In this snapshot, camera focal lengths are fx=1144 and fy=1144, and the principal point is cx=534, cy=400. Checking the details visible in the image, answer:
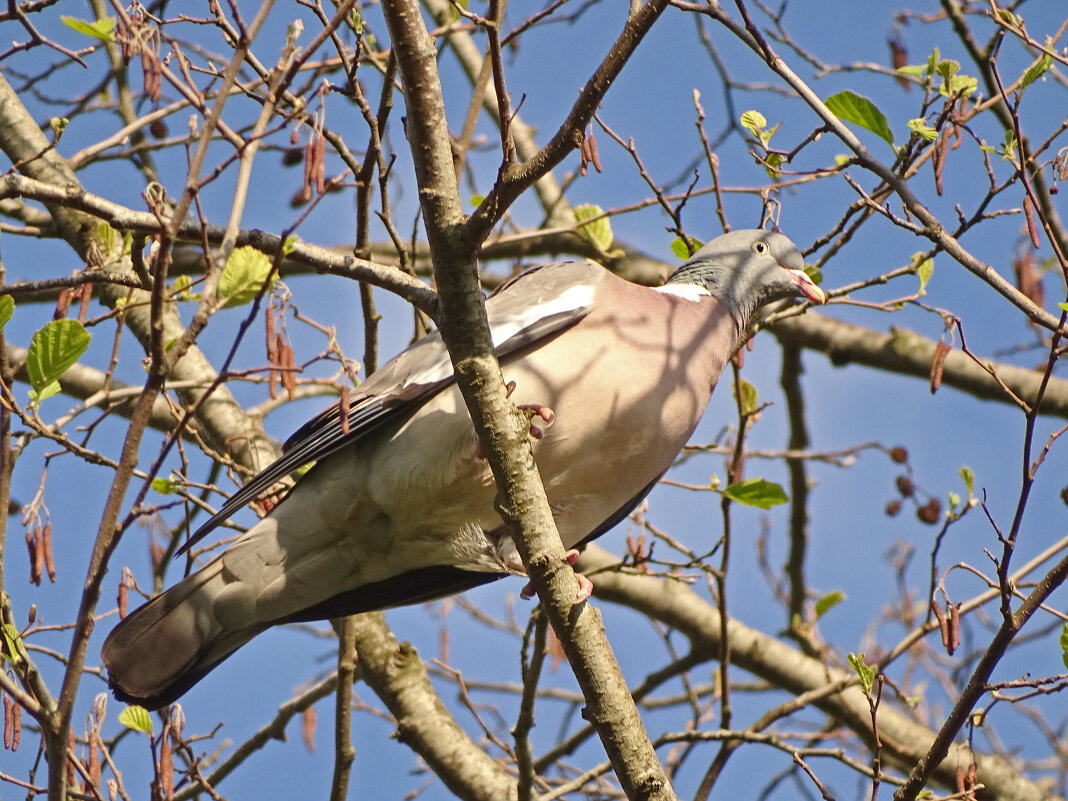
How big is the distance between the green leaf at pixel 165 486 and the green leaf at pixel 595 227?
1.69 m

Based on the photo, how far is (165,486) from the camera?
10.8 ft

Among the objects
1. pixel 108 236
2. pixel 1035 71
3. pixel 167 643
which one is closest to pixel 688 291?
pixel 1035 71

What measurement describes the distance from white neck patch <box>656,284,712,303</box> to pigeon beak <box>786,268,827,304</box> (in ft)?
1.01

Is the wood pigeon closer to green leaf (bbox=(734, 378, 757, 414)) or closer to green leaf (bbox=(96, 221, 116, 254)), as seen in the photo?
green leaf (bbox=(734, 378, 757, 414))

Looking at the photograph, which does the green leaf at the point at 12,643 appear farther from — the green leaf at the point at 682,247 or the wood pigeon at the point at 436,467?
the green leaf at the point at 682,247

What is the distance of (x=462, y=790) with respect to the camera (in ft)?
12.5

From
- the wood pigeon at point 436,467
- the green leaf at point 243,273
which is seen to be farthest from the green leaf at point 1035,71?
the green leaf at point 243,273

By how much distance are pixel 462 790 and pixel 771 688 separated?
7.21 feet

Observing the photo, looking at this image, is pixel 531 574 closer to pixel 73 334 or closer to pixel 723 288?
pixel 73 334

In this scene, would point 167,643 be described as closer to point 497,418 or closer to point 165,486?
point 165,486

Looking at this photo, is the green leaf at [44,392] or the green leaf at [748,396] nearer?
the green leaf at [44,392]

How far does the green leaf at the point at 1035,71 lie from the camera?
2.74 metres

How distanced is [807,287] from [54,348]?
2.30 m

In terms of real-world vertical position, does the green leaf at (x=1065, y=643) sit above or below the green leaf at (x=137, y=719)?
below
